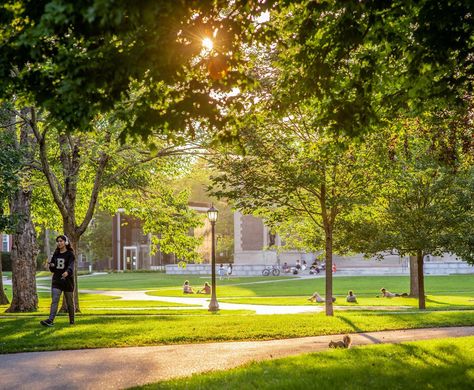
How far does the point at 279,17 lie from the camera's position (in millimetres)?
9992

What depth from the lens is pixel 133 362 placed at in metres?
9.75

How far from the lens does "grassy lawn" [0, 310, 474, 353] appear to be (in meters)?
11.9

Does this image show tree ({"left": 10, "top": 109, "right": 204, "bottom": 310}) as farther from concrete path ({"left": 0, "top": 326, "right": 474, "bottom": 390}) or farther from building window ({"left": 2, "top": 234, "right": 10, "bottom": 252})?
building window ({"left": 2, "top": 234, "right": 10, "bottom": 252})

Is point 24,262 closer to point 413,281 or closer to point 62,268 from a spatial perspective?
point 62,268

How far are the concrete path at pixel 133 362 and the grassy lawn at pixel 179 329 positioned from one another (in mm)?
706

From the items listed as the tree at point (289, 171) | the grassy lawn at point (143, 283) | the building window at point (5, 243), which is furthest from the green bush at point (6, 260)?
the tree at point (289, 171)

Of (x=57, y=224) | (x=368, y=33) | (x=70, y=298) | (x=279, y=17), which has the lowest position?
(x=70, y=298)

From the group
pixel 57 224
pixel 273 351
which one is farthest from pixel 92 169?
pixel 273 351

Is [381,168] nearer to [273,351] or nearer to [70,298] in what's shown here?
[273,351]

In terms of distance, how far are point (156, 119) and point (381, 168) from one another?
9.81m

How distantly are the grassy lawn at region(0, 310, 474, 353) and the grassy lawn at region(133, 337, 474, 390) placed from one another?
3.48m

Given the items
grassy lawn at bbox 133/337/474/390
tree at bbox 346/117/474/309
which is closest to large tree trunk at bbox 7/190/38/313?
tree at bbox 346/117/474/309

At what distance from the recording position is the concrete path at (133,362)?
8375mm

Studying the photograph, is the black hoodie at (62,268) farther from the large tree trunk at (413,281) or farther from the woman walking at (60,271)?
the large tree trunk at (413,281)
